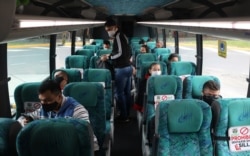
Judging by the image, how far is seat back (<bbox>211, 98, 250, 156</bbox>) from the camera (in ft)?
10.1

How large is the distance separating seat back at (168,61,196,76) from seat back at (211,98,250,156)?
3120 mm

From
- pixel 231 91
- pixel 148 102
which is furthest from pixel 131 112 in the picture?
pixel 148 102

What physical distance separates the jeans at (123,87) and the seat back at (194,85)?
5.61ft

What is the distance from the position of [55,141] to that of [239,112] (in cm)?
166

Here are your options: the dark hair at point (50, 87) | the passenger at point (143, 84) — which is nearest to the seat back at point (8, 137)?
the dark hair at point (50, 87)

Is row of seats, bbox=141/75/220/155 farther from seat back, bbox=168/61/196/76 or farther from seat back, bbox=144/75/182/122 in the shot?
seat back, bbox=168/61/196/76

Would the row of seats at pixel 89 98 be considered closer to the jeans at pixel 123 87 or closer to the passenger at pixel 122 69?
the passenger at pixel 122 69

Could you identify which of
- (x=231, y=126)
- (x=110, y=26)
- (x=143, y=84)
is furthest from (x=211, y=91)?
(x=110, y=26)

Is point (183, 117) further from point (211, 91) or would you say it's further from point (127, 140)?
point (127, 140)

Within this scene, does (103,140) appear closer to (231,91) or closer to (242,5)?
(242,5)

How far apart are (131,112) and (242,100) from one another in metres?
4.66

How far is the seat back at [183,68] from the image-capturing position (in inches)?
247

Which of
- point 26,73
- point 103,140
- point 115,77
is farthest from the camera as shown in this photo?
point 26,73

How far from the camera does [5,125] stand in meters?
2.32
